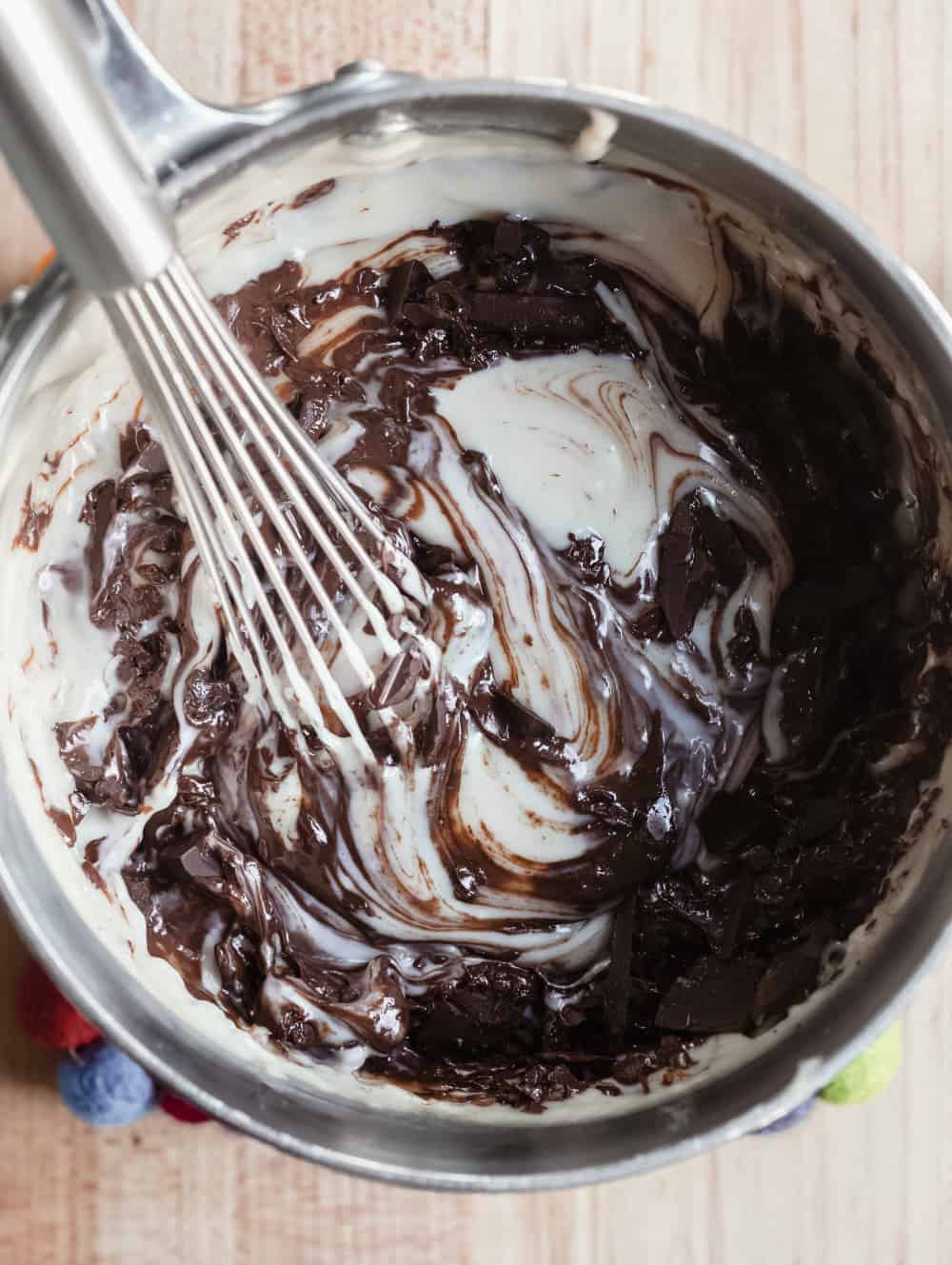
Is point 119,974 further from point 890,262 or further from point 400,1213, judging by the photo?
point 890,262

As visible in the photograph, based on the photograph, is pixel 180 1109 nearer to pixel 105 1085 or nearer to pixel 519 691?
pixel 105 1085

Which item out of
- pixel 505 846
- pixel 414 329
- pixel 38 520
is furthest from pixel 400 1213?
pixel 414 329

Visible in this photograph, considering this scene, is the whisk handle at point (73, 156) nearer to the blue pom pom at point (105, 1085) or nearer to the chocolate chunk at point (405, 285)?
the chocolate chunk at point (405, 285)

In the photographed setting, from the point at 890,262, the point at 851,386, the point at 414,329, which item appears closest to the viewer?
the point at 890,262

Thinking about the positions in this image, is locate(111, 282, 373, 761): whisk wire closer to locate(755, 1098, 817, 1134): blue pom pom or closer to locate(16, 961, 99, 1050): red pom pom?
locate(16, 961, 99, 1050): red pom pom

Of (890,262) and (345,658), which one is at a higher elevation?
(890,262)

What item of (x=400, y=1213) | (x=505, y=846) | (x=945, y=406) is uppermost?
(x=945, y=406)

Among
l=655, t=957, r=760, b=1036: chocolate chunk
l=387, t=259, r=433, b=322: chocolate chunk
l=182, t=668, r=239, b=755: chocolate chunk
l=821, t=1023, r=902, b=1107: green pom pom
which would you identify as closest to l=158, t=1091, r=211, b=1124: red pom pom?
l=182, t=668, r=239, b=755: chocolate chunk
